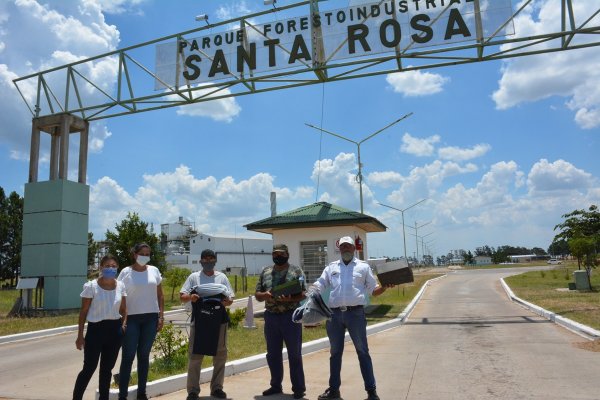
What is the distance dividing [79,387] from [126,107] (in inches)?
488

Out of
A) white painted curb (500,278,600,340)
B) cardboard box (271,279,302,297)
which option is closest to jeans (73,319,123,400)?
cardboard box (271,279,302,297)

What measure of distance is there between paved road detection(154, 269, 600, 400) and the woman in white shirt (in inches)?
24.4

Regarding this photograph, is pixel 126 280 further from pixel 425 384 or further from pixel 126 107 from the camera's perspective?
pixel 126 107

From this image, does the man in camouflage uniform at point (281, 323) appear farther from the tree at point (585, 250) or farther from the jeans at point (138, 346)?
the tree at point (585, 250)

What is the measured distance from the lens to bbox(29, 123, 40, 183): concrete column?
18578 millimetres

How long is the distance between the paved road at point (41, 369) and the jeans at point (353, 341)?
3.03 m

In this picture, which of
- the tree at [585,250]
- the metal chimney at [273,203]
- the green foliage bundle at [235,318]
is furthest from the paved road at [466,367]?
the tree at [585,250]

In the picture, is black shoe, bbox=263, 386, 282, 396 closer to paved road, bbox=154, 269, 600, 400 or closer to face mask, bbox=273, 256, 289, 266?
paved road, bbox=154, 269, 600, 400

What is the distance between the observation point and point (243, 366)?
741 cm

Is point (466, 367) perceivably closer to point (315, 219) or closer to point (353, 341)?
point (353, 341)

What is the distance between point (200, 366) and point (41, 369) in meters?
4.04

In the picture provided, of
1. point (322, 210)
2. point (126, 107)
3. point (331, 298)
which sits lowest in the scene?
point (331, 298)

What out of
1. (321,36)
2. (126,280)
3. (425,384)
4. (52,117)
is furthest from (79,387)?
(52,117)

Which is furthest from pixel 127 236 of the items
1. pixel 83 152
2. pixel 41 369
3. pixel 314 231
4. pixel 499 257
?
pixel 499 257
